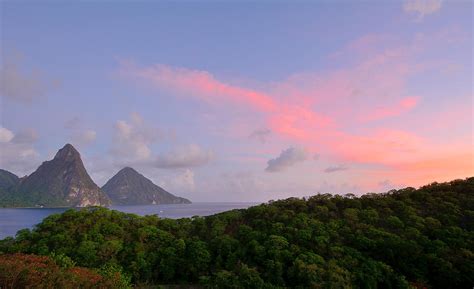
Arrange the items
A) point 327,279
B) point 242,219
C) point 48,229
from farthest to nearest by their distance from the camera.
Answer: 1. point 242,219
2. point 48,229
3. point 327,279

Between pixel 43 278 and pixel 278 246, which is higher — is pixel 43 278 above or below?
above

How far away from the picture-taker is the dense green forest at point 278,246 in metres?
17.5

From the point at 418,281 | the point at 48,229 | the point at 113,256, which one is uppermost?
the point at 48,229

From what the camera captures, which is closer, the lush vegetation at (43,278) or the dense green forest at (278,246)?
the lush vegetation at (43,278)

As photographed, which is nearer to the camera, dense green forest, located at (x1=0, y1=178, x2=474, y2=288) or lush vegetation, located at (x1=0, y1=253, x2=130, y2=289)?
lush vegetation, located at (x1=0, y1=253, x2=130, y2=289)

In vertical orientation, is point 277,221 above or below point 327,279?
above

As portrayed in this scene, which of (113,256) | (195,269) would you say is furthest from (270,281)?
(113,256)

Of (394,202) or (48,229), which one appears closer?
(48,229)

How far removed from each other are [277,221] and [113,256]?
10.3 m

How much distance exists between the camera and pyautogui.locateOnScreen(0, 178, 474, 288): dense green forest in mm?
17469

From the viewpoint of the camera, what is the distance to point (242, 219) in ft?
78.9

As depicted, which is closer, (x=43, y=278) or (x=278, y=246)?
(x=43, y=278)

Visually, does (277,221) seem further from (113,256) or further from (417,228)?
(113,256)

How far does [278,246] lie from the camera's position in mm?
19078
